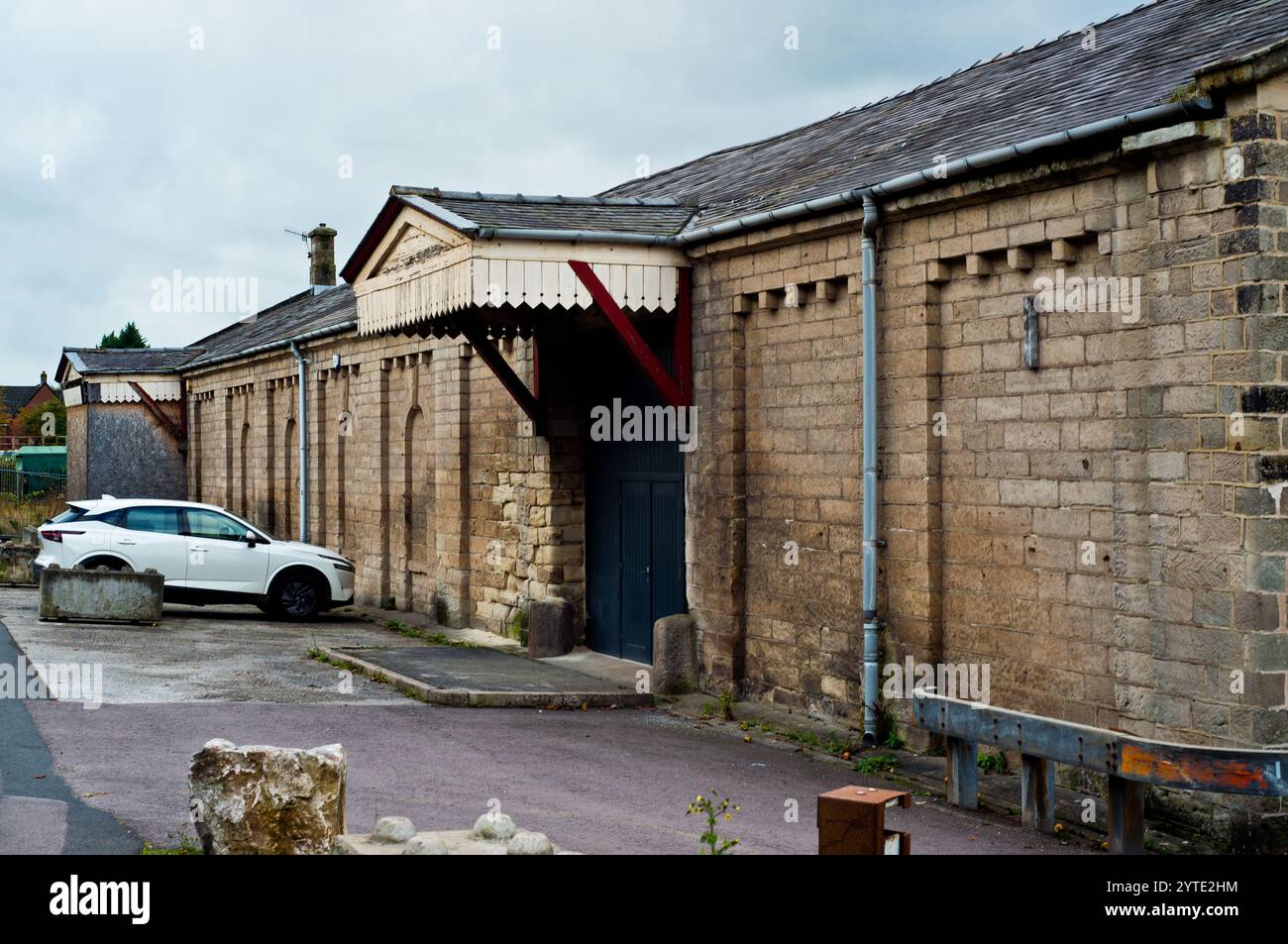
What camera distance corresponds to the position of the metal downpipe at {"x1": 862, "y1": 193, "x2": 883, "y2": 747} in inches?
438

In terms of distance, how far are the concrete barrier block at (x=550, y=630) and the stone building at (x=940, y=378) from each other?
0.32 metres

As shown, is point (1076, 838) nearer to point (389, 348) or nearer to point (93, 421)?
point (389, 348)

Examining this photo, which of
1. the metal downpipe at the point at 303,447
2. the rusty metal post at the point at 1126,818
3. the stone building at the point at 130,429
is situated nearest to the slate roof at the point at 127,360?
the stone building at the point at 130,429

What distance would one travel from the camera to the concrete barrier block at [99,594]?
58.5 feet

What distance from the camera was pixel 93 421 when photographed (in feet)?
113

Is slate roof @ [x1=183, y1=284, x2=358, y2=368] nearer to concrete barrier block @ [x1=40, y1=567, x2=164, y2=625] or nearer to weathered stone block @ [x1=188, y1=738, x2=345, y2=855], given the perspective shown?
concrete barrier block @ [x1=40, y1=567, x2=164, y2=625]

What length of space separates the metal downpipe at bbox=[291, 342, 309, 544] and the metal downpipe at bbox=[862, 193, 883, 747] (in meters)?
16.2

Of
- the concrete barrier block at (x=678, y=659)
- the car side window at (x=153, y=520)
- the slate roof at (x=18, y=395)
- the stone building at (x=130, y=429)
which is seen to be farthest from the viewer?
the slate roof at (x=18, y=395)

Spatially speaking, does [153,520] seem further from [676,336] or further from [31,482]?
[31,482]

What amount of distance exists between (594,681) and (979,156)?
682 cm

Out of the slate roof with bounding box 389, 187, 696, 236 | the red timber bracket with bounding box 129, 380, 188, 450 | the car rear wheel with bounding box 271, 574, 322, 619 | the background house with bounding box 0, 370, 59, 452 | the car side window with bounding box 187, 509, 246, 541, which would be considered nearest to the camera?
the slate roof with bounding box 389, 187, 696, 236

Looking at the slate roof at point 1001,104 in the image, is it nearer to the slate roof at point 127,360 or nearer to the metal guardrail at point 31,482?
the slate roof at point 127,360

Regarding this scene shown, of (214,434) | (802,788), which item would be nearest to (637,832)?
(802,788)

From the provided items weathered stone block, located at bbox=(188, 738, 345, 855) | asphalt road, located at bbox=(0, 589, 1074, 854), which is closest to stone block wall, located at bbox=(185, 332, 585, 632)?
asphalt road, located at bbox=(0, 589, 1074, 854)
